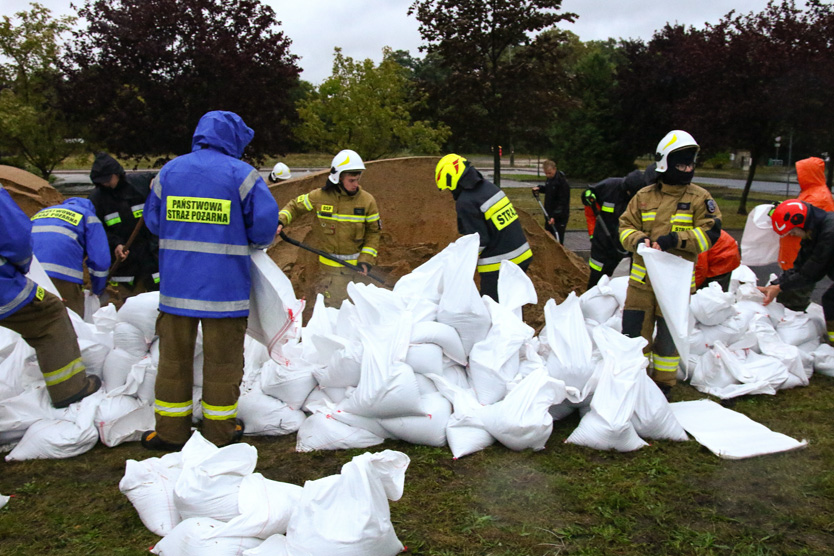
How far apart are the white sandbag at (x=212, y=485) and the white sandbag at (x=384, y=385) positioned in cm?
82

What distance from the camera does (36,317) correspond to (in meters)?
3.34

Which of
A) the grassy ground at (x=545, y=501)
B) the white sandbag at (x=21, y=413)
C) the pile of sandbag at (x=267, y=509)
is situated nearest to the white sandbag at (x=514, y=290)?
the grassy ground at (x=545, y=501)

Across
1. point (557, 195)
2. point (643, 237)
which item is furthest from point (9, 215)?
point (557, 195)

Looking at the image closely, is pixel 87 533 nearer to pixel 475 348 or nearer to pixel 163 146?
pixel 475 348

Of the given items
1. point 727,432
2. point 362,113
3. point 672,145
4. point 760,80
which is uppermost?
point 760,80

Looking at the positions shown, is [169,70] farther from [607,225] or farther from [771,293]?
[771,293]

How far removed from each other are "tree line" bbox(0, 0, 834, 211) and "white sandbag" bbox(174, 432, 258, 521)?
9.72 metres

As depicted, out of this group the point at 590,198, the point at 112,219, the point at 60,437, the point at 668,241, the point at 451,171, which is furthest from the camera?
the point at 590,198

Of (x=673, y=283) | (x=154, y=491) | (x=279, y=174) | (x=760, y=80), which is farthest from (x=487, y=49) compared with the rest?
(x=154, y=491)

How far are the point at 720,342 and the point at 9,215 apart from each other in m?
4.15

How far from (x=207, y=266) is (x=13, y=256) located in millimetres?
946

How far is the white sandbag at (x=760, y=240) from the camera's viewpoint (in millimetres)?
5164

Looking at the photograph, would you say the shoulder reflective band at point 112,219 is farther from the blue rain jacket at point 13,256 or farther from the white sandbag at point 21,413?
the white sandbag at point 21,413

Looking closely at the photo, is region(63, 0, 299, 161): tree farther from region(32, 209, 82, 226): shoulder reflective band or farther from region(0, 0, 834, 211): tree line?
region(32, 209, 82, 226): shoulder reflective band
